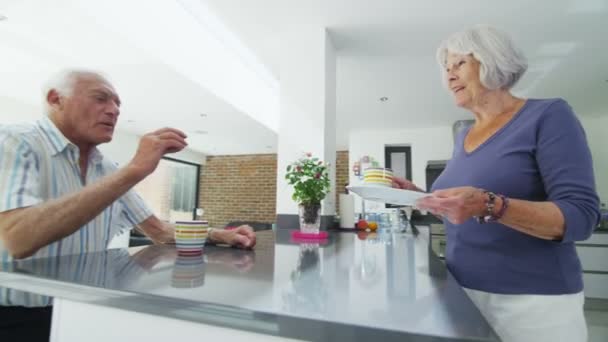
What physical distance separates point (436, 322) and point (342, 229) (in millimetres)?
1669

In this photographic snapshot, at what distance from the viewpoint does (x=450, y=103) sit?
341 centimetres

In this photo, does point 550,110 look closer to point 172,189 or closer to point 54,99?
point 54,99

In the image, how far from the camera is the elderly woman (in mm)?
576

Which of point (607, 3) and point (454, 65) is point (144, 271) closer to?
point (454, 65)

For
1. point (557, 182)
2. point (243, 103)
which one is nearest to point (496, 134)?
point (557, 182)

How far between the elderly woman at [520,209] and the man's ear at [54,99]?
105 centimetres

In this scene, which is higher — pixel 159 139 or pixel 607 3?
pixel 607 3

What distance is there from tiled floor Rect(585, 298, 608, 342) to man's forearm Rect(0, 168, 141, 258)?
10.6 feet

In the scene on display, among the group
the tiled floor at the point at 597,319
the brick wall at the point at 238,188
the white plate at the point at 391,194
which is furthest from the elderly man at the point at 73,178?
the brick wall at the point at 238,188

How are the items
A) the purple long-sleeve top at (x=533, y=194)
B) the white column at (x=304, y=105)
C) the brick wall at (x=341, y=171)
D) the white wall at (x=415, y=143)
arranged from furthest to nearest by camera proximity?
the brick wall at (x=341, y=171), the white wall at (x=415, y=143), the white column at (x=304, y=105), the purple long-sleeve top at (x=533, y=194)

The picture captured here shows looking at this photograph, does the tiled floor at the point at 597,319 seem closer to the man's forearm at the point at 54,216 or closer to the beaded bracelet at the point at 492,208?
the beaded bracelet at the point at 492,208

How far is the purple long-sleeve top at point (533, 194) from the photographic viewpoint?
1.96 feet

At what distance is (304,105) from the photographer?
205 centimetres

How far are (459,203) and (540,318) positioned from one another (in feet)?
0.98
